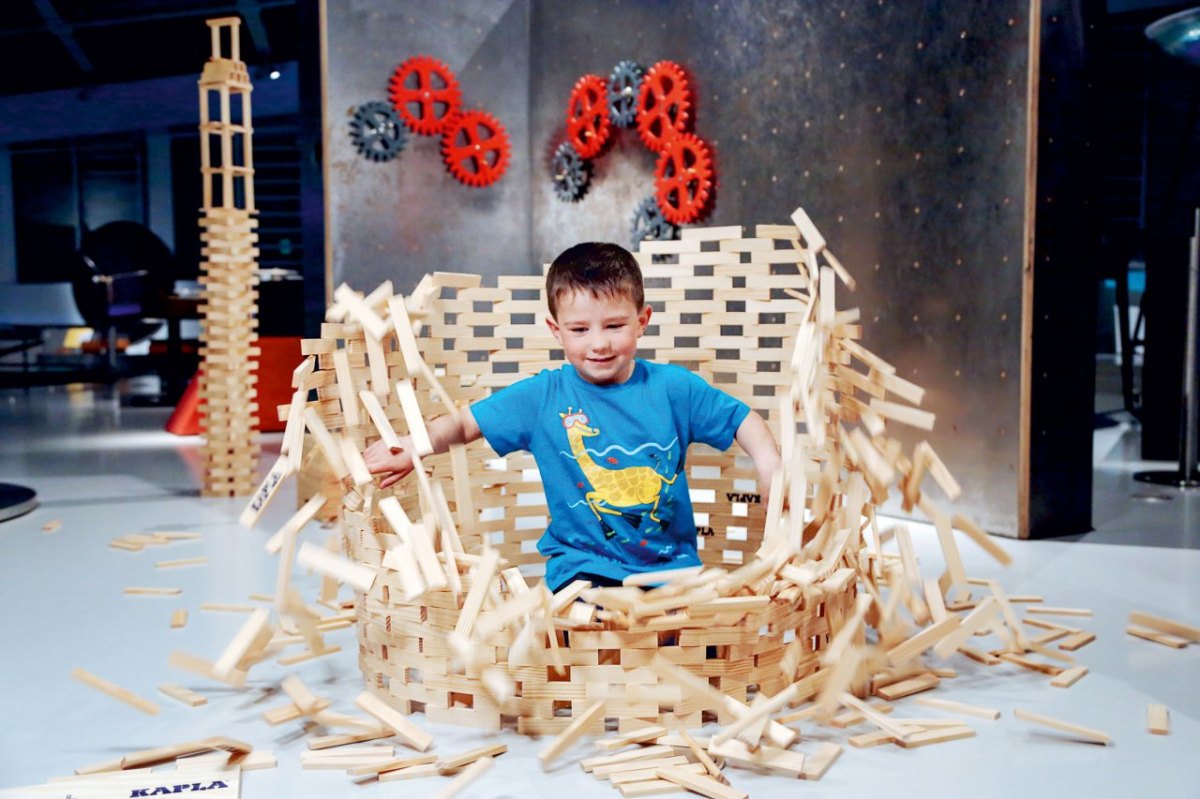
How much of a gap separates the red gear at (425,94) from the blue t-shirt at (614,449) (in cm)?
334

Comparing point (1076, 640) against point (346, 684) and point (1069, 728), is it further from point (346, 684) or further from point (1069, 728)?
point (346, 684)

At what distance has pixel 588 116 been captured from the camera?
17.0 ft

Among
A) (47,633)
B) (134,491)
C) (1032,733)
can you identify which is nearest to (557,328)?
(1032,733)

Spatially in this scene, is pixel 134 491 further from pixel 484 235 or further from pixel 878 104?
pixel 878 104

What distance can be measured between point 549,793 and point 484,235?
415cm

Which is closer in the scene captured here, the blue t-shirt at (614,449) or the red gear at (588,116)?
the blue t-shirt at (614,449)

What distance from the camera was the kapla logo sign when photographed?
164cm

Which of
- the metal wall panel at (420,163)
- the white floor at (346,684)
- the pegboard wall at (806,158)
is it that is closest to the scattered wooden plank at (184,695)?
the white floor at (346,684)

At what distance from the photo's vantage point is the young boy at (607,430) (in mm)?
2158

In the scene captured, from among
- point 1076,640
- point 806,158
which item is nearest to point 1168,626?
point 1076,640

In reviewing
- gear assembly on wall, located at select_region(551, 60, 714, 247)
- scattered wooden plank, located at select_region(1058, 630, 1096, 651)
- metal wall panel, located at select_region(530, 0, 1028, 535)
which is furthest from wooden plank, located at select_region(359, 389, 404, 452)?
gear assembly on wall, located at select_region(551, 60, 714, 247)

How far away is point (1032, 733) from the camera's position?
6.22 ft

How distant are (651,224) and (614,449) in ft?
9.40

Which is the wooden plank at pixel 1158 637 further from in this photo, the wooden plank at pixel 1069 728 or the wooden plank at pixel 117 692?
the wooden plank at pixel 117 692
